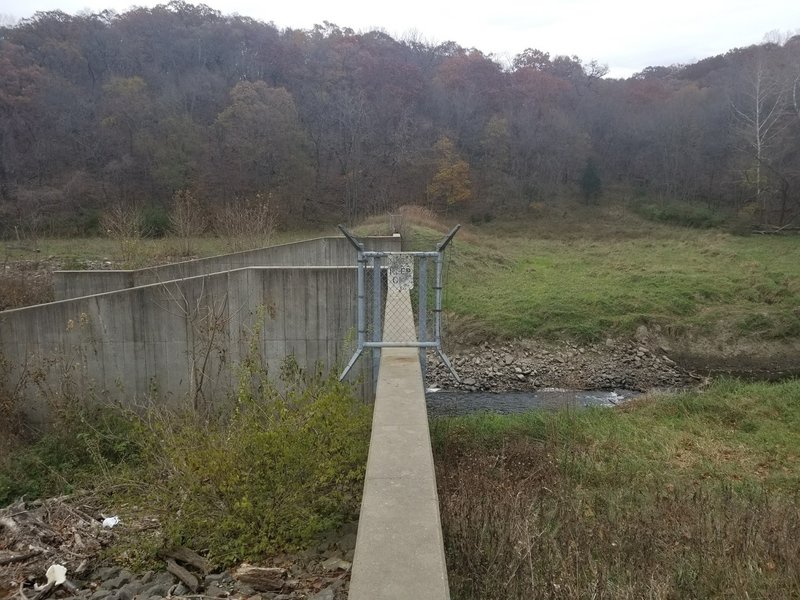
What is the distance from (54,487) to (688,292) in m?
19.5

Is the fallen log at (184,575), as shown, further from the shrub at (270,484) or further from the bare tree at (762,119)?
the bare tree at (762,119)

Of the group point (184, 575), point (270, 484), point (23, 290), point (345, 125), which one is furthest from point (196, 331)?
point (345, 125)

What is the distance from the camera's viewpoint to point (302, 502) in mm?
4633

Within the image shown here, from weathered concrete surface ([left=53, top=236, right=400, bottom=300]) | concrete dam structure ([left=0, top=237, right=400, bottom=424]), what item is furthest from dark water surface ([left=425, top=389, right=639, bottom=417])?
weathered concrete surface ([left=53, top=236, right=400, bottom=300])

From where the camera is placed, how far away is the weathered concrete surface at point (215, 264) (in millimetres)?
12297

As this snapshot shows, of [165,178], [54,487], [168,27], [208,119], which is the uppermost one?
[168,27]

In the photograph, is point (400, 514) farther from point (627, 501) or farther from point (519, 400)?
point (519, 400)

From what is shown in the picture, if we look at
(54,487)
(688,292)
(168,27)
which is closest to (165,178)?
(168,27)

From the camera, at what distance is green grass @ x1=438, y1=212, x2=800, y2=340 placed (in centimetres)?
1778

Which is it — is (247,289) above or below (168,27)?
below

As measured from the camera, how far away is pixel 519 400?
44.5 ft

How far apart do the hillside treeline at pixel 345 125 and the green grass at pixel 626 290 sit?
59.7 feet

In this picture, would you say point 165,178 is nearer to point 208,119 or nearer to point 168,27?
point 208,119

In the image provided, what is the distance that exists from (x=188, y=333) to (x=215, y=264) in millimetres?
5644
